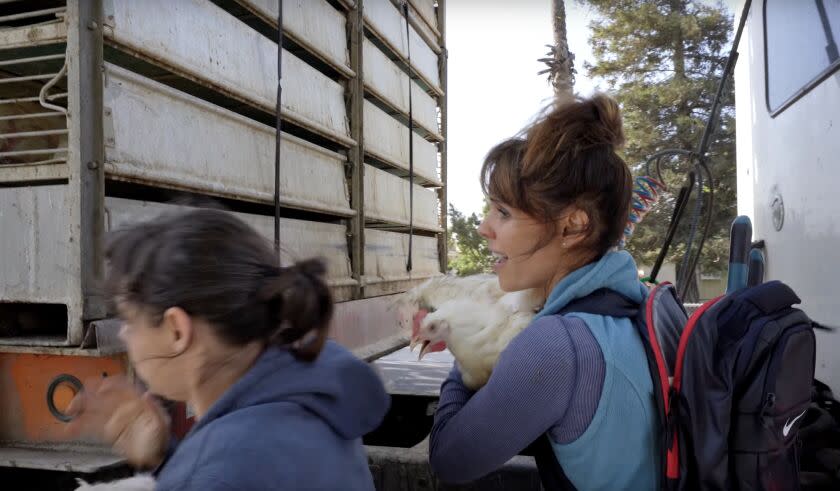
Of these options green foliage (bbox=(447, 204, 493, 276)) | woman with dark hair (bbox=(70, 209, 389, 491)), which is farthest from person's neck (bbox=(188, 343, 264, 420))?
green foliage (bbox=(447, 204, 493, 276))

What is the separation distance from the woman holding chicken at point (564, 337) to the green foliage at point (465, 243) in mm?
13264

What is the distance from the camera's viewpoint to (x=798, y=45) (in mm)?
2371

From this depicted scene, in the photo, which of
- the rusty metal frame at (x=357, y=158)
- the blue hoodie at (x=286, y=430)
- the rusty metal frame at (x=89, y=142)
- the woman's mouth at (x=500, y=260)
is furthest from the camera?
the rusty metal frame at (x=357, y=158)

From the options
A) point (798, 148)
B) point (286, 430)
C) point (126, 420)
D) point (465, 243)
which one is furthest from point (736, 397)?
point (465, 243)

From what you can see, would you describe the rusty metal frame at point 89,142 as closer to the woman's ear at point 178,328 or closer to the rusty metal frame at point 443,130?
the woman's ear at point 178,328

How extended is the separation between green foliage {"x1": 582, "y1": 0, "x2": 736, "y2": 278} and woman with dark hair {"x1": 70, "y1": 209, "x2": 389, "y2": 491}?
14599 mm

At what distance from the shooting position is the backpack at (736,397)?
1.12 m

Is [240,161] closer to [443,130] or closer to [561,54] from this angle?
Result: [443,130]

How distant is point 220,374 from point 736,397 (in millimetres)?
923

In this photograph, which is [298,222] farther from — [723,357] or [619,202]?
[723,357]


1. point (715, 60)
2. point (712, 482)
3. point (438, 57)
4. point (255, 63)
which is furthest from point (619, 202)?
point (715, 60)

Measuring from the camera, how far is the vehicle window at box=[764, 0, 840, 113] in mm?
2077

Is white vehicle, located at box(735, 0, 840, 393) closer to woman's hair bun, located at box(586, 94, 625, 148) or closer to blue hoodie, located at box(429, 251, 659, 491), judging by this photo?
woman's hair bun, located at box(586, 94, 625, 148)

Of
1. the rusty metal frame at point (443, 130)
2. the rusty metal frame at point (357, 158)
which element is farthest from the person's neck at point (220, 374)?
the rusty metal frame at point (443, 130)
